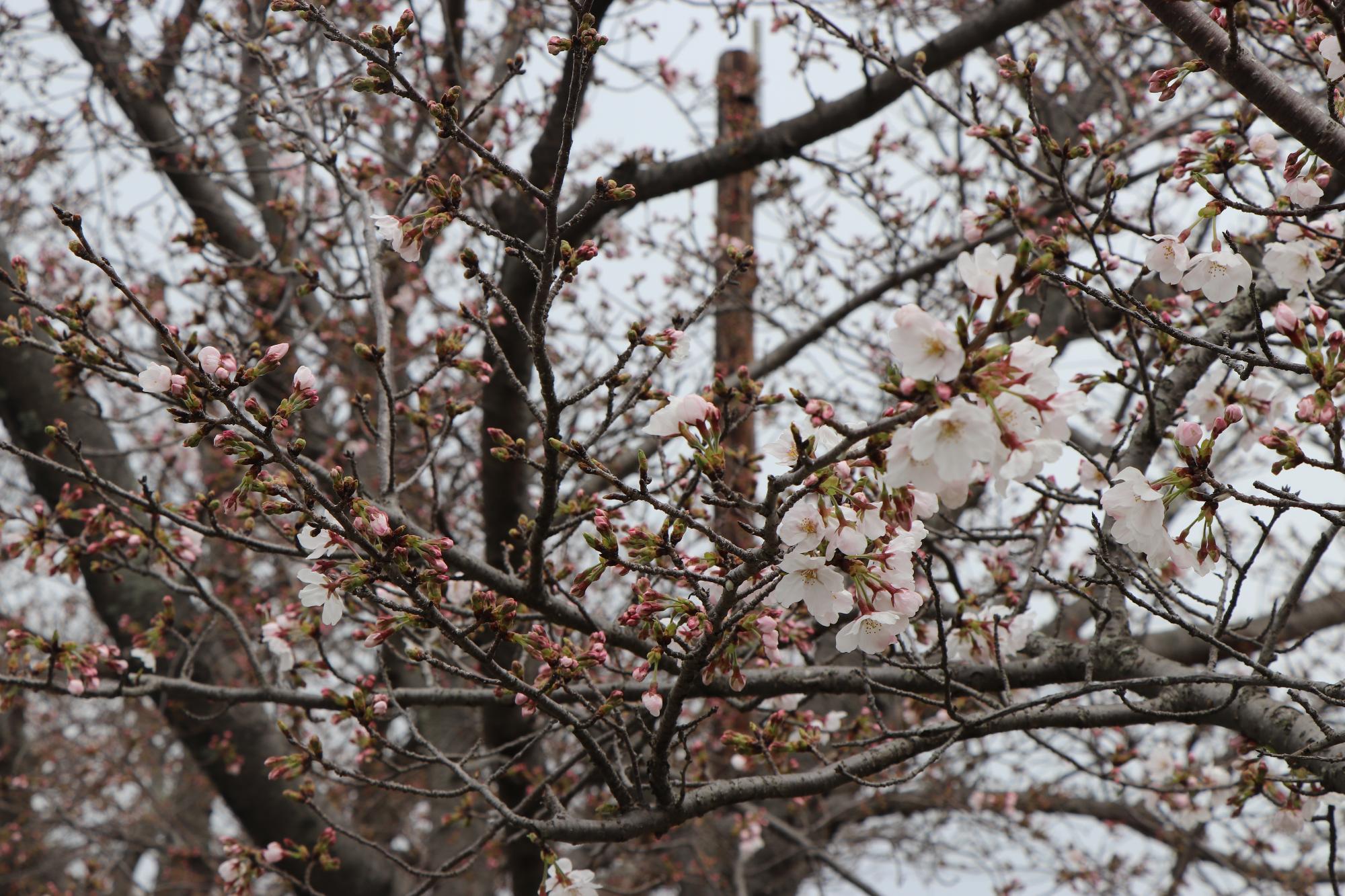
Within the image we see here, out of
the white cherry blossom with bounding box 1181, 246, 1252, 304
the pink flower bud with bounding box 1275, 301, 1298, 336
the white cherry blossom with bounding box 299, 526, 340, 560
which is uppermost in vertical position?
the white cherry blossom with bounding box 1181, 246, 1252, 304

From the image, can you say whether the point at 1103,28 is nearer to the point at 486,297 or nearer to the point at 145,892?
the point at 486,297

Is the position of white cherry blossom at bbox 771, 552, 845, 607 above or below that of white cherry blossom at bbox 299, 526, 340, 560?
below

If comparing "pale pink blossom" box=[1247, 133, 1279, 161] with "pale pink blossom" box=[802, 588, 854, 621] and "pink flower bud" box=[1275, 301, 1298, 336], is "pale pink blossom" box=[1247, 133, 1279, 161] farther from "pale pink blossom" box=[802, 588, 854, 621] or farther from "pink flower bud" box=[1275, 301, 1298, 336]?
"pale pink blossom" box=[802, 588, 854, 621]

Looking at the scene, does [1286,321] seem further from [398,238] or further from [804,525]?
[398,238]

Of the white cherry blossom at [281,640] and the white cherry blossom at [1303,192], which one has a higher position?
the white cherry blossom at [1303,192]

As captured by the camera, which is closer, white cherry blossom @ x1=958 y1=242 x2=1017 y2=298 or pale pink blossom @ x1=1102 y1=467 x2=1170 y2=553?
white cherry blossom @ x1=958 y1=242 x2=1017 y2=298

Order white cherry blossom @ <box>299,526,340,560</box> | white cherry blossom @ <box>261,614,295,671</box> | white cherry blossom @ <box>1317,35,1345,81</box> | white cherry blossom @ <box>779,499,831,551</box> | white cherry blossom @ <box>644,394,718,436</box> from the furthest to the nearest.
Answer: white cherry blossom @ <box>261,614,295,671</box>
white cherry blossom @ <box>1317,35,1345,81</box>
white cherry blossom @ <box>299,526,340,560</box>
white cherry blossom @ <box>644,394,718,436</box>
white cherry blossom @ <box>779,499,831,551</box>

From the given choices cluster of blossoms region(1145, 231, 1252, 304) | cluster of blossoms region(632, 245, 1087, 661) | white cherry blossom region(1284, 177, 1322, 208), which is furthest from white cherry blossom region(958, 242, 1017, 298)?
white cherry blossom region(1284, 177, 1322, 208)

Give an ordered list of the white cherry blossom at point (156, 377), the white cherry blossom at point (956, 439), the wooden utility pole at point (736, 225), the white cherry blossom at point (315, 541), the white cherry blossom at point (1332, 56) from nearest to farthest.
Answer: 1. the white cherry blossom at point (956, 439)
2. the white cherry blossom at point (156, 377)
3. the white cherry blossom at point (315, 541)
4. the white cherry blossom at point (1332, 56)
5. the wooden utility pole at point (736, 225)

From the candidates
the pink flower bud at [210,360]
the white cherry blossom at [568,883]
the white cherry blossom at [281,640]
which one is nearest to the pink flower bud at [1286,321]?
the white cherry blossom at [568,883]

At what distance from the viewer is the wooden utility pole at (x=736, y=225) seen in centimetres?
502

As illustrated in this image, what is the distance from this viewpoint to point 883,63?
283 cm

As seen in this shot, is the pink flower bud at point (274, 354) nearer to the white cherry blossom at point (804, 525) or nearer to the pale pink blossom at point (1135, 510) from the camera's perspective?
the white cherry blossom at point (804, 525)

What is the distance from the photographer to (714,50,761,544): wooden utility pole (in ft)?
16.5
